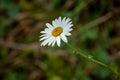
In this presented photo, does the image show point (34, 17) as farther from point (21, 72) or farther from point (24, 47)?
point (21, 72)

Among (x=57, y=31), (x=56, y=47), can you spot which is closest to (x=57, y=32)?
(x=57, y=31)

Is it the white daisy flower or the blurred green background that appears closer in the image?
the white daisy flower

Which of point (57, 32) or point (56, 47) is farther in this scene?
point (56, 47)

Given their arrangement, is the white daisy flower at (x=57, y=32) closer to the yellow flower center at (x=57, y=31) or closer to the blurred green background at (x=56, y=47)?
the yellow flower center at (x=57, y=31)

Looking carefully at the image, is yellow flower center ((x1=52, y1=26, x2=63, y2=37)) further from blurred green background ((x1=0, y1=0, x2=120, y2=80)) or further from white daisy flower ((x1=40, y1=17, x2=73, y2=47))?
blurred green background ((x1=0, y1=0, x2=120, y2=80))

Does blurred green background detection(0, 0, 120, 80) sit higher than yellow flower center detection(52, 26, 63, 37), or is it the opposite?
blurred green background detection(0, 0, 120, 80)

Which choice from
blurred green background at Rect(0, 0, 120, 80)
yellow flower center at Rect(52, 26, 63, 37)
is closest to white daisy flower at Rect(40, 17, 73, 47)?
yellow flower center at Rect(52, 26, 63, 37)

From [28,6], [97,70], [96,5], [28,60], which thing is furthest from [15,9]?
[97,70]

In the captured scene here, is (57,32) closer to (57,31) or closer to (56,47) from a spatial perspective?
(57,31)
